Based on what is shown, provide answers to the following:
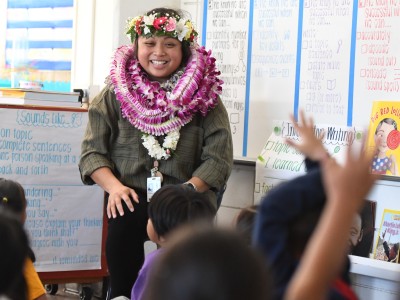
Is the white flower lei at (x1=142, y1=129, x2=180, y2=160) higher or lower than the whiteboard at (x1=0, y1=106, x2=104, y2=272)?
higher

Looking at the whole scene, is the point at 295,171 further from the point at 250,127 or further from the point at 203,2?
the point at 203,2

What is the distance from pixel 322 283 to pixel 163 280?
0.87 ft

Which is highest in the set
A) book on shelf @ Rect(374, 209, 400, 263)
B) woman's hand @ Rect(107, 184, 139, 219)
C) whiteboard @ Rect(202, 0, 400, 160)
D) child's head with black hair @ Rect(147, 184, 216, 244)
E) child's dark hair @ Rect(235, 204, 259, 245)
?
whiteboard @ Rect(202, 0, 400, 160)

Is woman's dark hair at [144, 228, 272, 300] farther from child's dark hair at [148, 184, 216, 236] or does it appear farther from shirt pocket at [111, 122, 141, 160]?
shirt pocket at [111, 122, 141, 160]

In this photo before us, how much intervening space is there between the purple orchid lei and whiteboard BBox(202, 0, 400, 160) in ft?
1.93

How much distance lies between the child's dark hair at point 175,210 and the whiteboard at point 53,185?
1.65 m

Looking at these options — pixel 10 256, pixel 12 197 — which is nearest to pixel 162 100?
pixel 12 197

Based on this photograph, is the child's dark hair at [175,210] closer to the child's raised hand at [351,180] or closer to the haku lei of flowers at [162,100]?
the haku lei of flowers at [162,100]

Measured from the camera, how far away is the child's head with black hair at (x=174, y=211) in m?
2.24

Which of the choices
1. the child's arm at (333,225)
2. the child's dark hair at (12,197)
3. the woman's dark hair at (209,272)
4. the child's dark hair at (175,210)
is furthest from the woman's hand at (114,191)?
the woman's dark hair at (209,272)

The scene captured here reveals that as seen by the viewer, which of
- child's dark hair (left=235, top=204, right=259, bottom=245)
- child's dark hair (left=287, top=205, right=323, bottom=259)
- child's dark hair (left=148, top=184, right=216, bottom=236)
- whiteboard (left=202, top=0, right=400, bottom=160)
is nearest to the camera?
child's dark hair (left=287, top=205, right=323, bottom=259)

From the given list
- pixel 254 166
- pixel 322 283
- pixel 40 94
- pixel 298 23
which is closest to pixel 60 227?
pixel 40 94

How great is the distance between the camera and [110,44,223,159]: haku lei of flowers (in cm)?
306

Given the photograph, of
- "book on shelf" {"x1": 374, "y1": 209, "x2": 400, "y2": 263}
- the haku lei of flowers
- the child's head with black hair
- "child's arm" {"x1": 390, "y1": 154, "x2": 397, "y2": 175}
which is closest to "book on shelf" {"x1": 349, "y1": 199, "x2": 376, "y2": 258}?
"book on shelf" {"x1": 374, "y1": 209, "x2": 400, "y2": 263}
